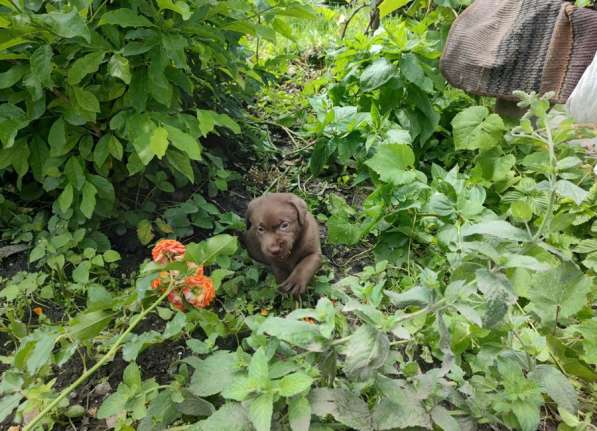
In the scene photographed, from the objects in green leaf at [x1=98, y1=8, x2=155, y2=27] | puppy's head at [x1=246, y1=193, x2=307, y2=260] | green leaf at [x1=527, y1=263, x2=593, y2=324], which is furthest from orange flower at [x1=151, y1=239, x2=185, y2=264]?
green leaf at [x1=527, y1=263, x2=593, y2=324]

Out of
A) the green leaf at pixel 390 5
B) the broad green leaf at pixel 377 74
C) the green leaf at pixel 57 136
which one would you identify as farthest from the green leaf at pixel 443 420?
the green leaf at pixel 390 5

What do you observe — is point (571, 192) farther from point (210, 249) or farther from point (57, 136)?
point (57, 136)

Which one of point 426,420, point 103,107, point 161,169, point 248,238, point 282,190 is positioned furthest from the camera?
point 282,190

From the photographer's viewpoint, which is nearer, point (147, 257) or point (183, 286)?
point (183, 286)

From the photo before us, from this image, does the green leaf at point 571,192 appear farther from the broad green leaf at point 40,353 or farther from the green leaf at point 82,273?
the green leaf at point 82,273

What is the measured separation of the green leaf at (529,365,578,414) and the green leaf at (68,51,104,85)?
6.69 feet

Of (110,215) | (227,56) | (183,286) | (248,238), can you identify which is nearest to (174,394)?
(183,286)

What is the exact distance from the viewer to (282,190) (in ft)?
11.0

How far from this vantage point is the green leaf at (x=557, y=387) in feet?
5.17

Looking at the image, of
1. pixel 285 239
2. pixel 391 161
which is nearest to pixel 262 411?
pixel 285 239

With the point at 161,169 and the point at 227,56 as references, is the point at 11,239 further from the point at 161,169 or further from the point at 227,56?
the point at 227,56

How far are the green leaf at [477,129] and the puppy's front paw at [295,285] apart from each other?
1377mm

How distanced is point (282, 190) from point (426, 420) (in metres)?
2.07

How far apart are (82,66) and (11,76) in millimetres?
338
